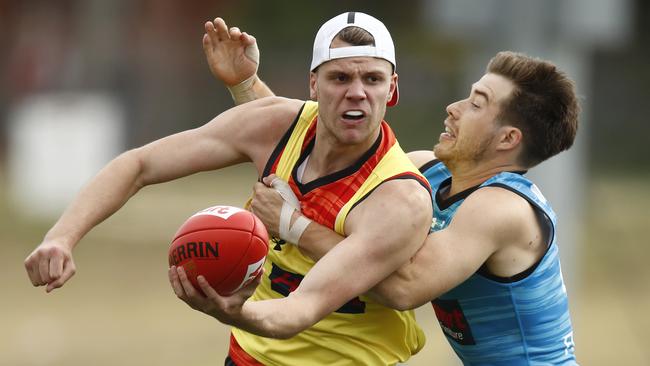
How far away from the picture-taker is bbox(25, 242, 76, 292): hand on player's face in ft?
18.9

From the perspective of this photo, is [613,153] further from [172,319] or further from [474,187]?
Result: [474,187]

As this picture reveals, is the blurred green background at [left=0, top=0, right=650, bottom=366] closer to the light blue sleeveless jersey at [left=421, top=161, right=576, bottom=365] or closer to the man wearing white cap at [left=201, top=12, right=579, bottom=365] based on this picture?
the man wearing white cap at [left=201, top=12, right=579, bottom=365]

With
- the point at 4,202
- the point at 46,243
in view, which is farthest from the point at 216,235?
the point at 4,202

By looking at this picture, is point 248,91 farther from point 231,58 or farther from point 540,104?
point 540,104

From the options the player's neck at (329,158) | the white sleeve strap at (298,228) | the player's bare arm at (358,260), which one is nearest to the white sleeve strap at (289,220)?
the white sleeve strap at (298,228)

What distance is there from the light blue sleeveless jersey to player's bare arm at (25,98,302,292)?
92 centimetres

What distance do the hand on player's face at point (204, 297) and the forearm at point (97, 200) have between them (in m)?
1.12

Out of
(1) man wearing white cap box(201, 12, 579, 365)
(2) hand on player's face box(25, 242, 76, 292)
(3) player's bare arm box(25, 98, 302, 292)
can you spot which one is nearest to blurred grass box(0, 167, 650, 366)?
(1) man wearing white cap box(201, 12, 579, 365)

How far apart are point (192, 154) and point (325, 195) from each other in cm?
78

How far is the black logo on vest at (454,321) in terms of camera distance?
21.1ft

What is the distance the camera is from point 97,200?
627 cm

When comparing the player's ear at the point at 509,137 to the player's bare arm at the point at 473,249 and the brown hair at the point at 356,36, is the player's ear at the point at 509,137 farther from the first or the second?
A: the brown hair at the point at 356,36

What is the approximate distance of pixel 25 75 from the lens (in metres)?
32.4

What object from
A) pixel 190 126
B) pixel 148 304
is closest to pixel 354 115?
pixel 148 304
